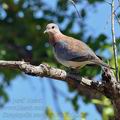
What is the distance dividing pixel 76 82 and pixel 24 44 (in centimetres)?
481

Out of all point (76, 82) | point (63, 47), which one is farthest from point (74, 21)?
point (76, 82)

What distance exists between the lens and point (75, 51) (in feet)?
19.3

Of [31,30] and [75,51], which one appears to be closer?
[75,51]

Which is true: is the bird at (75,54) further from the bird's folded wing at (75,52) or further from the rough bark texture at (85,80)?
the rough bark texture at (85,80)

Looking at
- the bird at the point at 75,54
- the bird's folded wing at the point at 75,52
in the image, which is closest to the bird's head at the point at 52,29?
the bird at the point at 75,54

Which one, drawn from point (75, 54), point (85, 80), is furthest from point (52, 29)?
point (85, 80)

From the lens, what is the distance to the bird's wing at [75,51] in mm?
5801

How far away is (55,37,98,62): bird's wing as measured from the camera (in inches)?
228

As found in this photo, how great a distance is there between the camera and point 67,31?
931 centimetres

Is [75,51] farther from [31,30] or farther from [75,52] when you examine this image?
[31,30]

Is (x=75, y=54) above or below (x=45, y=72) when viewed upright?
above

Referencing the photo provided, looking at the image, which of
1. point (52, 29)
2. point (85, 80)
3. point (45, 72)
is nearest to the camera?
point (45, 72)

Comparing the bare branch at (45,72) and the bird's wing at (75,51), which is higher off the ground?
the bird's wing at (75,51)

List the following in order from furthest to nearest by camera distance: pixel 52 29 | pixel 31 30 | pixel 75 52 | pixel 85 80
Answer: pixel 31 30
pixel 52 29
pixel 75 52
pixel 85 80
